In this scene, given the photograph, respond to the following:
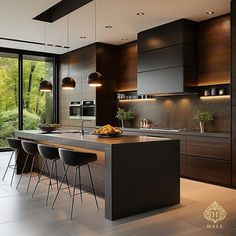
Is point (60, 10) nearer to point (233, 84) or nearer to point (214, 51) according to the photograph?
point (214, 51)

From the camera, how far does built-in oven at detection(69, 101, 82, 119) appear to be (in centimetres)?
804

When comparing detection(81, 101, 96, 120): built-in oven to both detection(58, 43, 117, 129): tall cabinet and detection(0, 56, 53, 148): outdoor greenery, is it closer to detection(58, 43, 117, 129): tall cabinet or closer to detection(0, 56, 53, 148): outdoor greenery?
detection(58, 43, 117, 129): tall cabinet

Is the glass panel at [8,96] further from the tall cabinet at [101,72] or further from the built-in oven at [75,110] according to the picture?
the tall cabinet at [101,72]

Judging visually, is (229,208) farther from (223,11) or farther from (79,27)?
(79,27)

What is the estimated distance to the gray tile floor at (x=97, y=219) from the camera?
2.94 meters

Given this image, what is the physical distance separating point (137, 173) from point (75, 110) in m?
5.04

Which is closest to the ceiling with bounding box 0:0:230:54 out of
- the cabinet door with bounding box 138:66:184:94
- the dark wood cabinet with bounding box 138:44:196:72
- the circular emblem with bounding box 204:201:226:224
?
the dark wood cabinet with bounding box 138:44:196:72

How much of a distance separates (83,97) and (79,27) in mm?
2214

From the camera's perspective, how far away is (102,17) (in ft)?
17.8

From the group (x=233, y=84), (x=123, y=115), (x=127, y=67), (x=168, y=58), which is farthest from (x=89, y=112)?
(x=233, y=84)

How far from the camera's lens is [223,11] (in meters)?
5.04

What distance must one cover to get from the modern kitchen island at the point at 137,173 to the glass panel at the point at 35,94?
5015 millimetres

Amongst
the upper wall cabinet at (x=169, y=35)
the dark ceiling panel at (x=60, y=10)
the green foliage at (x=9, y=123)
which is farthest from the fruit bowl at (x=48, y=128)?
the green foliage at (x=9, y=123)

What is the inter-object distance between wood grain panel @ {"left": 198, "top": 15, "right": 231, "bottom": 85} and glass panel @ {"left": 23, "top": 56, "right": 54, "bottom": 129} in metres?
4.91
